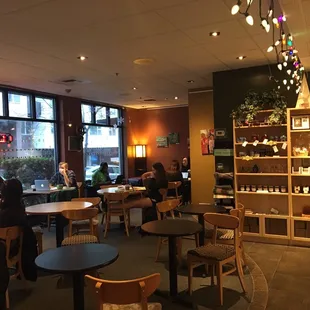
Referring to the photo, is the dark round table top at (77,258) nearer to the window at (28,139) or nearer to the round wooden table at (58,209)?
the round wooden table at (58,209)

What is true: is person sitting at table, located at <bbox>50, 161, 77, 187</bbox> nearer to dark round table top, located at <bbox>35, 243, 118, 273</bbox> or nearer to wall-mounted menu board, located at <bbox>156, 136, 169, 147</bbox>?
dark round table top, located at <bbox>35, 243, 118, 273</bbox>

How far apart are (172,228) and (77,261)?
1208mm

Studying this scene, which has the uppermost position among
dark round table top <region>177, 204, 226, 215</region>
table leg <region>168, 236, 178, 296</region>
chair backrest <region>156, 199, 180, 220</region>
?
chair backrest <region>156, 199, 180, 220</region>

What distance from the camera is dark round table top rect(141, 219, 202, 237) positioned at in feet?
11.1

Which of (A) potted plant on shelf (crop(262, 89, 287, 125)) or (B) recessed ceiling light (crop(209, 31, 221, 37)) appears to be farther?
(A) potted plant on shelf (crop(262, 89, 287, 125))

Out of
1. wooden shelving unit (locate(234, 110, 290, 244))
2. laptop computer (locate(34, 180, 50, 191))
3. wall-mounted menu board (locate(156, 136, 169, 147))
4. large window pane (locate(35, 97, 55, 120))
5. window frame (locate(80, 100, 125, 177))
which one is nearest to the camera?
wooden shelving unit (locate(234, 110, 290, 244))

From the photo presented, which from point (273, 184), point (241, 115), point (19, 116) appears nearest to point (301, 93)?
point (241, 115)

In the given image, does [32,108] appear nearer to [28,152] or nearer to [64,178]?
[28,152]

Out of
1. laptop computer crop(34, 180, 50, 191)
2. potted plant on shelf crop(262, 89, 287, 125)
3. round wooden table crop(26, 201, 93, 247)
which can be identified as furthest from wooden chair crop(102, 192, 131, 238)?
potted plant on shelf crop(262, 89, 287, 125)

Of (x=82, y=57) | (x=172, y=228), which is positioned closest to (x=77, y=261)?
(x=172, y=228)

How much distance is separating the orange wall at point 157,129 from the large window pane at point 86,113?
5.77 feet

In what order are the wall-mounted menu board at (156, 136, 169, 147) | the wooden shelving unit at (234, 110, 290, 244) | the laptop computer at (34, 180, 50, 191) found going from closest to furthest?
1. the wooden shelving unit at (234, 110, 290, 244)
2. the laptop computer at (34, 180, 50, 191)
3. the wall-mounted menu board at (156, 136, 169, 147)

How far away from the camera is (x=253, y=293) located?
3570 millimetres

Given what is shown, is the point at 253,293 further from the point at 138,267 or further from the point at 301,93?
the point at 301,93
